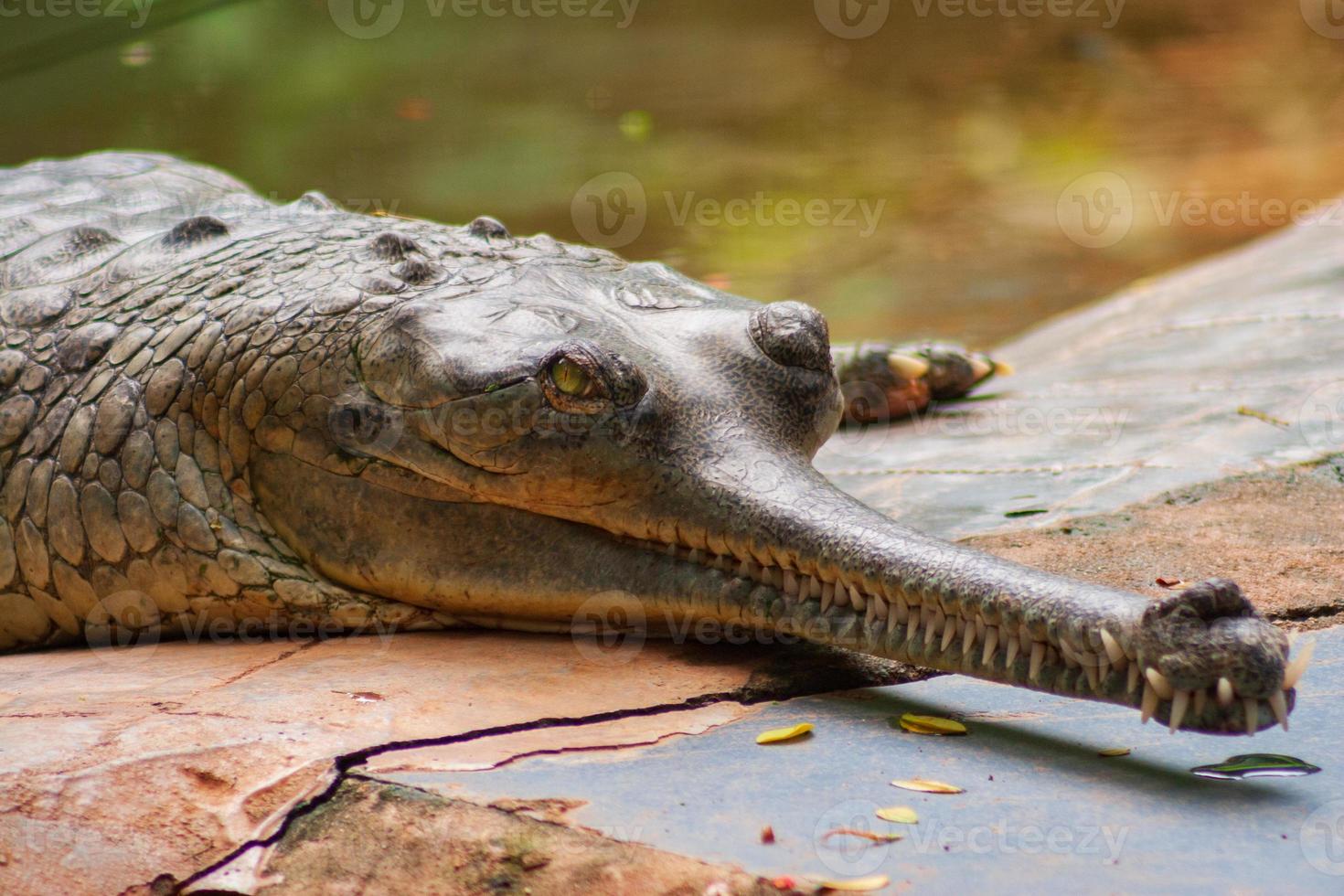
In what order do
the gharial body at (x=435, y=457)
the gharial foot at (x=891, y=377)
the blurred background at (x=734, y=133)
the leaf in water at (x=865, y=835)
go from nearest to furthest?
the leaf in water at (x=865, y=835), the gharial body at (x=435, y=457), the gharial foot at (x=891, y=377), the blurred background at (x=734, y=133)

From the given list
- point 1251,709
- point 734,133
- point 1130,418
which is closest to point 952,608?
point 1251,709

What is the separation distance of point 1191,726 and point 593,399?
151 cm

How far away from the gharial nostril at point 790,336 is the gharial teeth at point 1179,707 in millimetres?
1439

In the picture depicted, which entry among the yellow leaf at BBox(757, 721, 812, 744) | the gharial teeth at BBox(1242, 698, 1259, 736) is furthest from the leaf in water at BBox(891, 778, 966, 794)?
the gharial teeth at BBox(1242, 698, 1259, 736)

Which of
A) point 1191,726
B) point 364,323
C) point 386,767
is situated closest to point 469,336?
point 364,323

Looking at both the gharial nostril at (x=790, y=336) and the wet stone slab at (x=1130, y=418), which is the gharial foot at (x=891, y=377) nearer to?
the wet stone slab at (x=1130, y=418)

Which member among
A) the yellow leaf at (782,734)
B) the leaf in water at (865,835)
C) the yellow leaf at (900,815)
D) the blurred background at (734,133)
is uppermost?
the blurred background at (734,133)

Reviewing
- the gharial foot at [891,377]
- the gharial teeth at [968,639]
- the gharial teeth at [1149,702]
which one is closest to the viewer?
the gharial teeth at [1149,702]

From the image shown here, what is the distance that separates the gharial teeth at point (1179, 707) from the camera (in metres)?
2.19

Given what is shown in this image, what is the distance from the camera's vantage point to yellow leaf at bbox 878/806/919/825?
218 centimetres

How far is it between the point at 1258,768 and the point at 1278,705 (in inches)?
7.9

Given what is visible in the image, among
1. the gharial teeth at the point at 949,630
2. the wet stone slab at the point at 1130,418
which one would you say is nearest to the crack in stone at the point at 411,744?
the gharial teeth at the point at 949,630

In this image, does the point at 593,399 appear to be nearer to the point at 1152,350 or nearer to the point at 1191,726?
the point at 1191,726

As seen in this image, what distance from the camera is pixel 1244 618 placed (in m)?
2.18
